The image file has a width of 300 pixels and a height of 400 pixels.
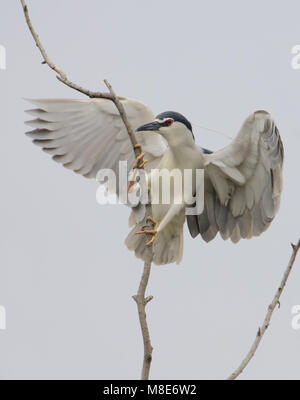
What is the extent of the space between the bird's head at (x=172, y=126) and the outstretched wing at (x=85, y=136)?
1.80ft

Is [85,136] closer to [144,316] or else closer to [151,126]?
[151,126]

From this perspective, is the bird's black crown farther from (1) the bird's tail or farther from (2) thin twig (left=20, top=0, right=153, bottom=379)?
(2) thin twig (left=20, top=0, right=153, bottom=379)

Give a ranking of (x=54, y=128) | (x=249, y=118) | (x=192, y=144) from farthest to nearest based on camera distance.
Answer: (x=54, y=128) → (x=192, y=144) → (x=249, y=118)

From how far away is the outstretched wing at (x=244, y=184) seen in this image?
6.41 m

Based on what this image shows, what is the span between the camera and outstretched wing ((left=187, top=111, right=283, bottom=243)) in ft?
21.0

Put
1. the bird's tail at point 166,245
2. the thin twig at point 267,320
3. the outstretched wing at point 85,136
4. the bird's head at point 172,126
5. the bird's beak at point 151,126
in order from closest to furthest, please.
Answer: the thin twig at point 267,320
the bird's beak at point 151,126
the bird's head at point 172,126
the bird's tail at point 166,245
the outstretched wing at point 85,136

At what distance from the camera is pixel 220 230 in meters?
7.09

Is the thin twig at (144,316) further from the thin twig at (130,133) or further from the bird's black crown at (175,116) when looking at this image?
the bird's black crown at (175,116)

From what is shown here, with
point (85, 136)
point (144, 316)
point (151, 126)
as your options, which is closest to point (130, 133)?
point (144, 316)

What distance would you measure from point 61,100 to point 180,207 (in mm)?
1364

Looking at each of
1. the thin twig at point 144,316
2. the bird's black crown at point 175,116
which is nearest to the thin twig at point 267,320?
the thin twig at point 144,316

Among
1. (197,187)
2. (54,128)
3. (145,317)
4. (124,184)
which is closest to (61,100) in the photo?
(54,128)
